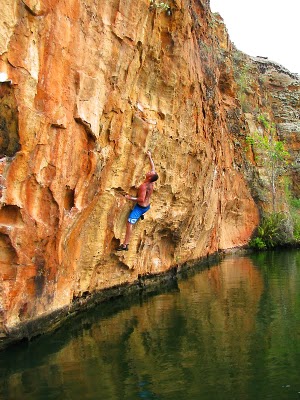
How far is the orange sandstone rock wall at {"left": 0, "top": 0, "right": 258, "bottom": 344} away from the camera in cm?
753

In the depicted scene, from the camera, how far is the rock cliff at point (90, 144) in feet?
24.7

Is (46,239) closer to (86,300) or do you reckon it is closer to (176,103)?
(86,300)

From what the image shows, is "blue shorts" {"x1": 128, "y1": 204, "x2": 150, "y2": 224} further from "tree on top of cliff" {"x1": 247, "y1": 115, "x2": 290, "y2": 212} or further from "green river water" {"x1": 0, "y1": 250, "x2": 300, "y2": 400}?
"tree on top of cliff" {"x1": 247, "y1": 115, "x2": 290, "y2": 212}

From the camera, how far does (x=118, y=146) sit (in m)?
10.7

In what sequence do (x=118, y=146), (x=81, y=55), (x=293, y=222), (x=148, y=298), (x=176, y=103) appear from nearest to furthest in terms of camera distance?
(x=81, y=55), (x=118, y=146), (x=148, y=298), (x=176, y=103), (x=293, y=222)

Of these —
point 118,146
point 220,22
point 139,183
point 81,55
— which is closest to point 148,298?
point 139,183

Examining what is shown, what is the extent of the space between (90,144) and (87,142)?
10cm

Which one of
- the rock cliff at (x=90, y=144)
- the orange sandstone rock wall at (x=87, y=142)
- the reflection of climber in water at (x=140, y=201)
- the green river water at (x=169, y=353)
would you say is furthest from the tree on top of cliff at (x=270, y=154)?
the reflection of climber in water at (x=140, y=201)

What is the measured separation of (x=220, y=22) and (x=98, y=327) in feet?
89.5

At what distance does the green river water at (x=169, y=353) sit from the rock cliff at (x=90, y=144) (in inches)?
33.8

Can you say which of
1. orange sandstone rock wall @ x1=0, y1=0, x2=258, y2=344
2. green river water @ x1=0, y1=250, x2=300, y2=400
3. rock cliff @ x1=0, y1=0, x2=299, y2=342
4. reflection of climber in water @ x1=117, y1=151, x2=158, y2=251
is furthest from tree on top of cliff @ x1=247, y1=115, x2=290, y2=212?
reflection of climber in water @ x1=117, y1=151, x2=158, y2=251

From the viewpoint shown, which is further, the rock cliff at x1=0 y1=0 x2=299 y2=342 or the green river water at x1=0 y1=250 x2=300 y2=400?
the rock cliff at x1=0 y1=0 x2=299 y2=342

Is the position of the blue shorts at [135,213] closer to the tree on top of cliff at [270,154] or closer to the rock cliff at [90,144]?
the rock cliff at [90,144]

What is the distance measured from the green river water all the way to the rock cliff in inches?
33.8
